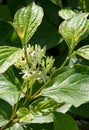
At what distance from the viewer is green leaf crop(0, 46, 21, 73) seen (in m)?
0.78

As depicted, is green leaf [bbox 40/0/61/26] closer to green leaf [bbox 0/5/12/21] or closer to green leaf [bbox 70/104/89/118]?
green leaf [bbox 0/5/12/21]

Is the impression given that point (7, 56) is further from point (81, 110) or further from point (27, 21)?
point (81, 110)

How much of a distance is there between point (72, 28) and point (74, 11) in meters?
0.42

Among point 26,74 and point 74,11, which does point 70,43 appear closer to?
point 26,74

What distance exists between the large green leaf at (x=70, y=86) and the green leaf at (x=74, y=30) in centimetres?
5

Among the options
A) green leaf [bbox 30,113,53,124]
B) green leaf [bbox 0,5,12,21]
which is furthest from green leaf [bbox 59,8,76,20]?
green leaf [bbox 30,113,53,124]

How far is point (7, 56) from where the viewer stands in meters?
0.79

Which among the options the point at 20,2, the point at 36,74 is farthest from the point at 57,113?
the point at 20,2

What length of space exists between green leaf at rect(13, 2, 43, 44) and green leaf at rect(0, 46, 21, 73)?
3 centimetres

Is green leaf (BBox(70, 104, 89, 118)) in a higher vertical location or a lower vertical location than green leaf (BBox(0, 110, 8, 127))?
lower

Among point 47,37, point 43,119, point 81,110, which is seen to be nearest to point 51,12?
point 47,37

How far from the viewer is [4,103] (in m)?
1.08

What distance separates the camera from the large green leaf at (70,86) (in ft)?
→ 2.58

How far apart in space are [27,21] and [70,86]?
0.16 m
